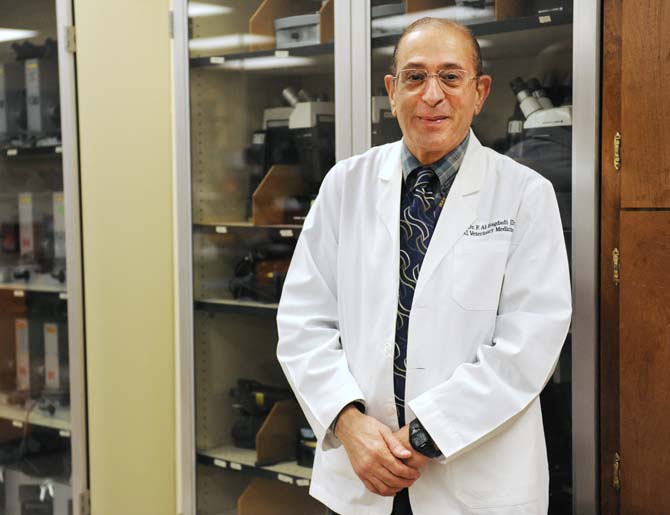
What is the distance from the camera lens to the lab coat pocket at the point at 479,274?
1.77m

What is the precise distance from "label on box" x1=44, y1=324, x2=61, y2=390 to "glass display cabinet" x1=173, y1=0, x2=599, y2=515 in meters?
0.68

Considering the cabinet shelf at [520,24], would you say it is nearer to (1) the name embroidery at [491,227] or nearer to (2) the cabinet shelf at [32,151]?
(1) the name embroidery at [491,227]

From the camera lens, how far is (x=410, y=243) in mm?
1871

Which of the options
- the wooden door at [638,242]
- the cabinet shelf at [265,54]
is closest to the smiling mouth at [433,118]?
the wooden door at [638,242]

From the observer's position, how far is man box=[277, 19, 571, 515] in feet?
5.60

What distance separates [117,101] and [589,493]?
2.09 m

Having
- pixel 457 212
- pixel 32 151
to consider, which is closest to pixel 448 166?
pixel 457 212

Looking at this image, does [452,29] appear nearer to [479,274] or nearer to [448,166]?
[448,166]

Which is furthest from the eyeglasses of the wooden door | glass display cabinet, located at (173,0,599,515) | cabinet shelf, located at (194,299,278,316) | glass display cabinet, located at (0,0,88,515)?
glass display cabinet, located at (0,0,88,515)

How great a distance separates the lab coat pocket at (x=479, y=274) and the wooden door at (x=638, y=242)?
41 cm

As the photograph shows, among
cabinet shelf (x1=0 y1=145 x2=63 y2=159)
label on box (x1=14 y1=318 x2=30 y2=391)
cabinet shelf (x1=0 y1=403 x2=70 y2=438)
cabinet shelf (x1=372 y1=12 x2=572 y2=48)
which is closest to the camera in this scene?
cabinet shelf (x1=372 y1=12 x2=572 y2=48)

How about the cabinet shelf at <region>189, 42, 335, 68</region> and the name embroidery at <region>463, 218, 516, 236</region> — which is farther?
the cabinet shelf at <region>189, 42, 335, 68</region>

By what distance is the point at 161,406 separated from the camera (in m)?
3.17

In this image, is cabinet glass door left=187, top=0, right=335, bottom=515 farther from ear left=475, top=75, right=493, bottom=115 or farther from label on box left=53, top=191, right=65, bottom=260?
ear left=475, top=75, right=493, bottom=115
